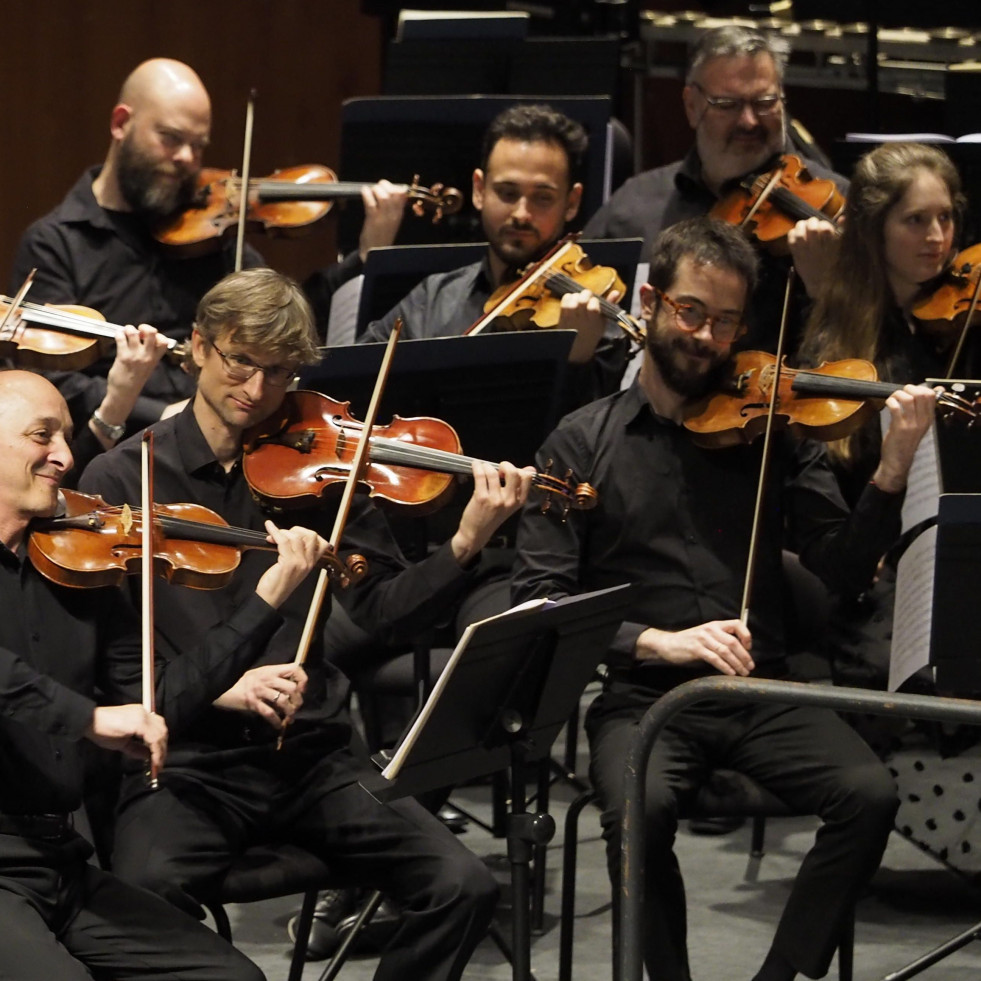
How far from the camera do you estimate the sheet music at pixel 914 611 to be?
2.58 m

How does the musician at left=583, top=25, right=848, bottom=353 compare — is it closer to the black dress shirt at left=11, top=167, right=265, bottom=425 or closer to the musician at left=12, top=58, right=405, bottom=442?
the musician at left=12, top=58, right=405, bottom=442

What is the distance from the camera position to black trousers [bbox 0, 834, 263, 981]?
213 centimetres

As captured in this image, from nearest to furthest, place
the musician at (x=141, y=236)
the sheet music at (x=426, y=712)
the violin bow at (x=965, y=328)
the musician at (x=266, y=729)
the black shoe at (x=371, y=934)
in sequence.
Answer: the sheet music at (x=426, y=712) < the musician at (x=266, y=729) < the black shoe at (x=371, y=934) < the violin bow at (x=965, y=328) < the musician at (x=141, y=236)

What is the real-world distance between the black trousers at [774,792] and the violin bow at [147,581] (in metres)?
0.72

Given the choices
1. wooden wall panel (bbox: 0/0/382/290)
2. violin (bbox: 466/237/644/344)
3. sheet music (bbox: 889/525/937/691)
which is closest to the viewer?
sheet music (bbox: 889/525/937/691)

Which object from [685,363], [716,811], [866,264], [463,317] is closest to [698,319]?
[685,363]

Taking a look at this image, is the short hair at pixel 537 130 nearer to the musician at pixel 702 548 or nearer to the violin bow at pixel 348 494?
the musician at pixel 702 548

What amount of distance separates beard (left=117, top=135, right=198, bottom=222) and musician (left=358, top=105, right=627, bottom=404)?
56 centimetres

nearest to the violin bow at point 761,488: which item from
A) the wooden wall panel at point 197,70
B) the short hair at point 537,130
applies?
the short hair at point 537,130

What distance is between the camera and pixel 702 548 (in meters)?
2.82

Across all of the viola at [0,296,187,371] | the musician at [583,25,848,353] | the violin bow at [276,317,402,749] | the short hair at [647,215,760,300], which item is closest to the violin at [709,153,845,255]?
the musician at [583,25,848,353]

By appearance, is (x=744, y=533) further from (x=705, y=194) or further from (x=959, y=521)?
(x=705, y=194)

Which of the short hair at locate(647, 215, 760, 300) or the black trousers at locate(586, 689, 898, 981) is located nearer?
the black trousers at locate(586, 689, 898, 981)

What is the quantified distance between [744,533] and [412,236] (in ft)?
4.47
